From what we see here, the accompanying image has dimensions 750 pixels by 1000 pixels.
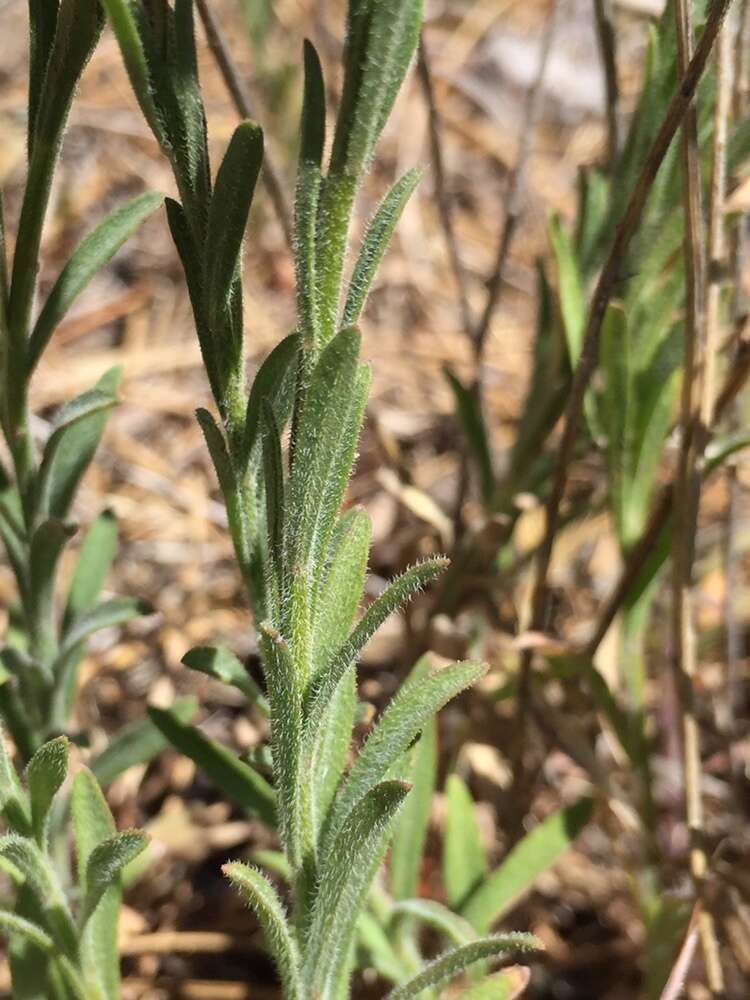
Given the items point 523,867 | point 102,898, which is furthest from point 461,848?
point 102,898

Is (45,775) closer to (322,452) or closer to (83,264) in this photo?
(322,452)

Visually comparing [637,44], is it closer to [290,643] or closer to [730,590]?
[730,590]

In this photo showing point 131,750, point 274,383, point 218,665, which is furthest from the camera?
point 131,750

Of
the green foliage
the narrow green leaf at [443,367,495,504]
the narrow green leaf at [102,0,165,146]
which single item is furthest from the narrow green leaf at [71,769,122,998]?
the narrow green leaf at [443,367,495,504]

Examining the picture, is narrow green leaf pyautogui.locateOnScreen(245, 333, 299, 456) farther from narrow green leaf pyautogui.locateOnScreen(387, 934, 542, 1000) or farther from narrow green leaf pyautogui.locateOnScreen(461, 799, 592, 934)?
narrow green leaf pyautogui.locateOnScreen(461, 799, 592, 934)

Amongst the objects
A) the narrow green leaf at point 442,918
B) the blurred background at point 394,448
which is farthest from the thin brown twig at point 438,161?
the narrow green leaf at point 442,918

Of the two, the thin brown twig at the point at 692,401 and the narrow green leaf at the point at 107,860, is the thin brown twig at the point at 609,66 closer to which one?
the thin brown twig at the point at 692,401
